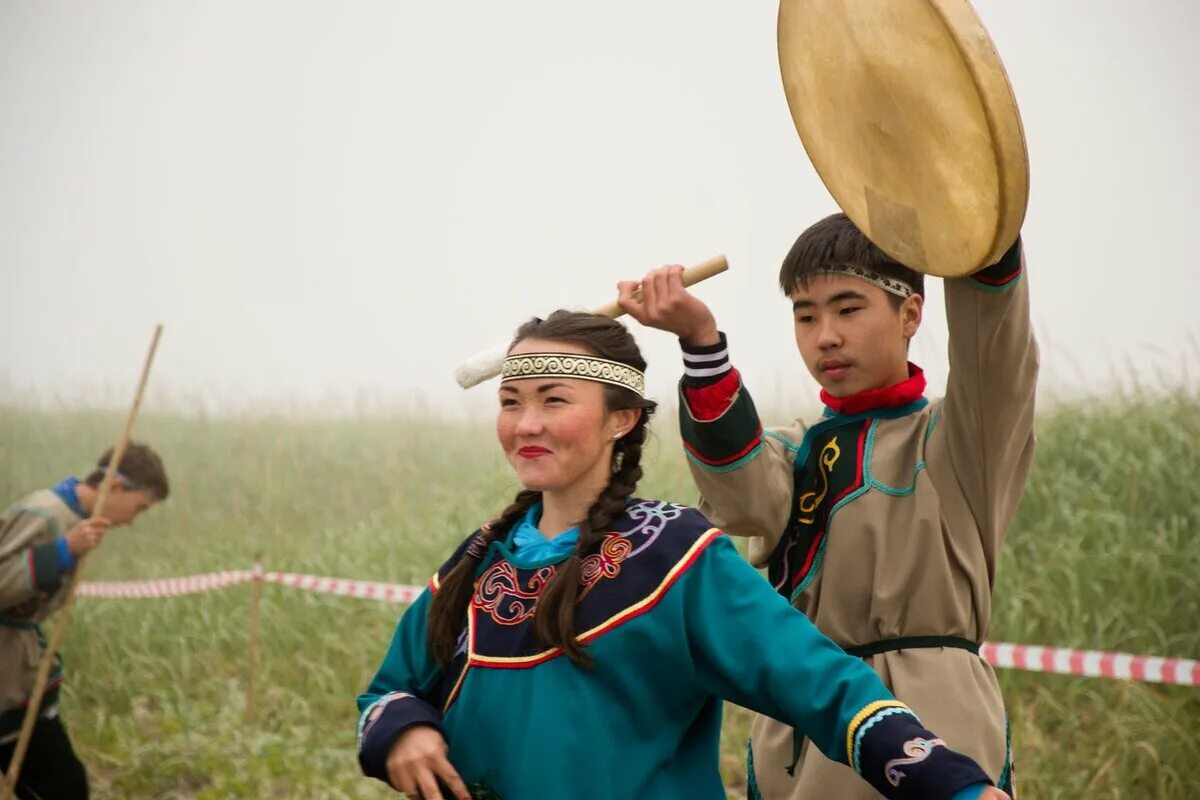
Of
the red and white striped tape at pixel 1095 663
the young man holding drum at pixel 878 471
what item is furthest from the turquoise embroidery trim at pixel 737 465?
the red and white striped tape at pixel 1095 663

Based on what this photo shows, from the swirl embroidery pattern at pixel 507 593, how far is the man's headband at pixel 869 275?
2.44 feet

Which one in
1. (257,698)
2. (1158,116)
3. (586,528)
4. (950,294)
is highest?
(1158,116)

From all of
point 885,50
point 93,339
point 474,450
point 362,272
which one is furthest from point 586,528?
point 93,339

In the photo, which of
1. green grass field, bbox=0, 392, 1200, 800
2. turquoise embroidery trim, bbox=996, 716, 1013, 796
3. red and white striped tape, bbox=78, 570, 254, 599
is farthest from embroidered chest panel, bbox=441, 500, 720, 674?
red and white striped tape, bbox=78, 570, 254, 599

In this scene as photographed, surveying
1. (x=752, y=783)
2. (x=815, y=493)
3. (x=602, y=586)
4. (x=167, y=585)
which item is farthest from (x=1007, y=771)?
(x=167, y=585)

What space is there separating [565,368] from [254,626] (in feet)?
13.1

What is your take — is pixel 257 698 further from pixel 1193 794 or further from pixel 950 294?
pixel 950 294

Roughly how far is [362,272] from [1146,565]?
3767 millimetres

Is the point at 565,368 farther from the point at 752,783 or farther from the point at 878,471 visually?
the point at 752,783

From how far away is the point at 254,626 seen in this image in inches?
217

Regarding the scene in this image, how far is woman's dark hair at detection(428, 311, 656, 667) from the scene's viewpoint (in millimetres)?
1755

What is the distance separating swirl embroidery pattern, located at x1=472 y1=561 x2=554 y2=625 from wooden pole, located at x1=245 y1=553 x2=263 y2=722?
3.85m

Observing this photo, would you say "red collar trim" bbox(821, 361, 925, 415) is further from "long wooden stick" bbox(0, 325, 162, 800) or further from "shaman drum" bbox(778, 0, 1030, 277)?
"long wooden stick" bbox(0, 325, 162, 800)

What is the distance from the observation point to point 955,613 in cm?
207
